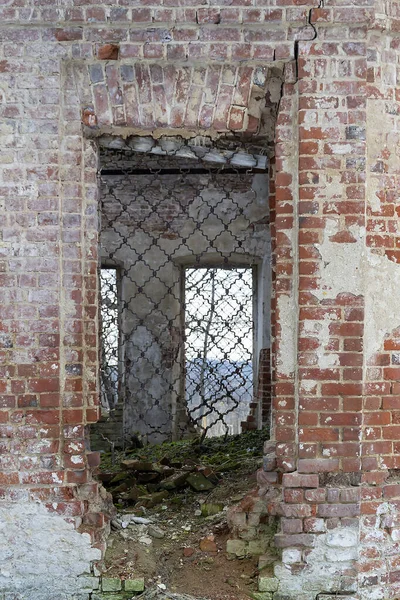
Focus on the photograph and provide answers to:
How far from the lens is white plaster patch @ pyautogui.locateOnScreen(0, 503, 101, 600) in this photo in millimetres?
3557

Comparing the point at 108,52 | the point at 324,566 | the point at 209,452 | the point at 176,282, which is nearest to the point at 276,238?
the point at 108,52

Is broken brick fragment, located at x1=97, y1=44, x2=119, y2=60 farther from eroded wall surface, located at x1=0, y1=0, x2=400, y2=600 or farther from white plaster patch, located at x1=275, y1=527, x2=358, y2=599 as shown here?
white plaster patch, located at x1=275, y1=527, x2=358, y2=599

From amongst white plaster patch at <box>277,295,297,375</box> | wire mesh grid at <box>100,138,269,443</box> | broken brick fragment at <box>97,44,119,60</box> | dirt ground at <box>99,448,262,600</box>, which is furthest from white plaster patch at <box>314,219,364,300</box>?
wire mesh grid at <box>100,138,269,443</box>

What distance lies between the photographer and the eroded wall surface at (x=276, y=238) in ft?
11.5

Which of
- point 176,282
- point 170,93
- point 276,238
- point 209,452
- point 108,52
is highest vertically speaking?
point 108,52

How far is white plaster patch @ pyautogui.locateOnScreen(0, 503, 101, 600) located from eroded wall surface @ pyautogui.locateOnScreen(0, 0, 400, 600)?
1cm

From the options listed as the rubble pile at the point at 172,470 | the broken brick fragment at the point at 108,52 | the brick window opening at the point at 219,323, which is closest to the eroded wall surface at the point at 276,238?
the broken brick fragment at the point at 108,52

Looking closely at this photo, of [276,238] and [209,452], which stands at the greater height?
[276,238]

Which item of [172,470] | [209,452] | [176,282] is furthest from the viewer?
[176,282]

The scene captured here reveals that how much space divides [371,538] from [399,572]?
286mm

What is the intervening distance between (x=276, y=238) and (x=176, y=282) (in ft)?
14.2

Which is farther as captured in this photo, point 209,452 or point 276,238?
point 209,452

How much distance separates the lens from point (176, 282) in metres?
7.93

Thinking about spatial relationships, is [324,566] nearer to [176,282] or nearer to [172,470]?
[172,470]
